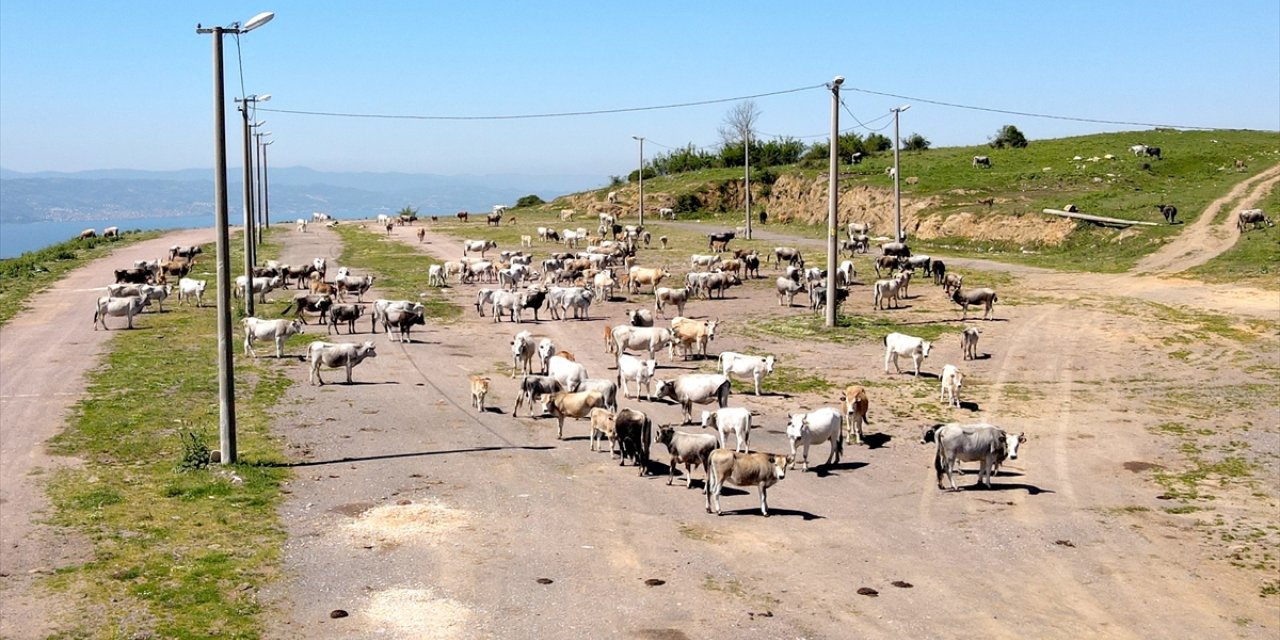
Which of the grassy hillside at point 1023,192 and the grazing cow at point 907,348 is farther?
the grassy hillside at point 1023,192

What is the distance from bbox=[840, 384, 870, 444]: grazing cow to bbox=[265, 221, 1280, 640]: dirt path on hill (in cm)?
52

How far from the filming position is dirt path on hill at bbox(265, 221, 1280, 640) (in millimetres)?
14516

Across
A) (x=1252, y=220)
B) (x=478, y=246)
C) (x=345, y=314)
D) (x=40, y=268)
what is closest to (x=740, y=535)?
(x=345, y=314)

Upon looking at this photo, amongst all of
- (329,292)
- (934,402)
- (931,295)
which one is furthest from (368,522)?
(931,295)

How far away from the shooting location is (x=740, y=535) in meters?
17.6

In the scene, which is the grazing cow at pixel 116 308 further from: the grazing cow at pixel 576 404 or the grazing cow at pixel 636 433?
the grazing cow at pixel 636 433

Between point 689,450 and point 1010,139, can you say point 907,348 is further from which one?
point 1010,139

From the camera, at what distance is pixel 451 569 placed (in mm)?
15938

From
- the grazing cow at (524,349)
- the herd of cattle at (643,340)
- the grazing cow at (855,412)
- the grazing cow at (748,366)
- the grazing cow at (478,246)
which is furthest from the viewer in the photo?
the grazing cow at (478,246)

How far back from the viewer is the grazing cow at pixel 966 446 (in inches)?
809

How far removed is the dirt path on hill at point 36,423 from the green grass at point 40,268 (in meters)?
0.84

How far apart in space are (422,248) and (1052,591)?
63.1 m

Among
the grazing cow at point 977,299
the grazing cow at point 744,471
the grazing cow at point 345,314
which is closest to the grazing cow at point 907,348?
the grazing cow at point 977,299

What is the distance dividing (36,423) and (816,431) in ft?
56.3
